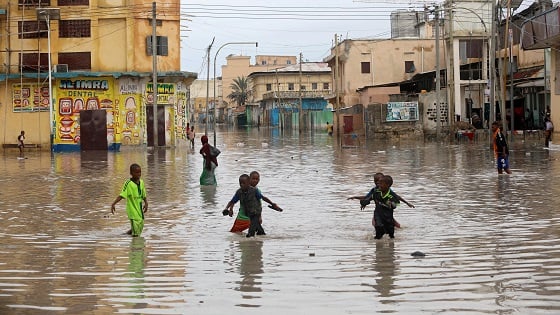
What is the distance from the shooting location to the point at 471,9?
58.9 meters

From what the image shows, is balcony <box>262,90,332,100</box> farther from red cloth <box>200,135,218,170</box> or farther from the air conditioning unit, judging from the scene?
red cloth <box>200,135,218,170</box>

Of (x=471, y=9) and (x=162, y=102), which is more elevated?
(x=471, y=9)

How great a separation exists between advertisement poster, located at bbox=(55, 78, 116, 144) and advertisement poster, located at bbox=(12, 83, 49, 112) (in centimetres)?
68

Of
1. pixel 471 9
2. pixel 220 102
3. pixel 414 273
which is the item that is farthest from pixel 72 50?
pixel 220 102

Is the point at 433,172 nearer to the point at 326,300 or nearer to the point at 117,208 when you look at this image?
the point at 117,208

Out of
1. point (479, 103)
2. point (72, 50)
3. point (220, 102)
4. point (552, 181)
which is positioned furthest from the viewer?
point (220, 102)

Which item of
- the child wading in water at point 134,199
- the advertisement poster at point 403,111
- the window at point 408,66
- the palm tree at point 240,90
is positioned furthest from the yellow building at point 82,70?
the palm tree at point 240,90

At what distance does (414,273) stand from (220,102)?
159 metres

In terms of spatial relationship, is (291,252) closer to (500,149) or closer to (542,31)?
(500,149)

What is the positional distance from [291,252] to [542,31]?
94.0 ft

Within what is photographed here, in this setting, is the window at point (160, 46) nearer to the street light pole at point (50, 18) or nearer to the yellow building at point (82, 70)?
the yellow building at point (82, 70)

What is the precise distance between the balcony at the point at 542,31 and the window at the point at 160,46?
19.2 metres

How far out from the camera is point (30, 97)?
4962 centimetres

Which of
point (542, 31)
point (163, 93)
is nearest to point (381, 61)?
point (163, 93)
